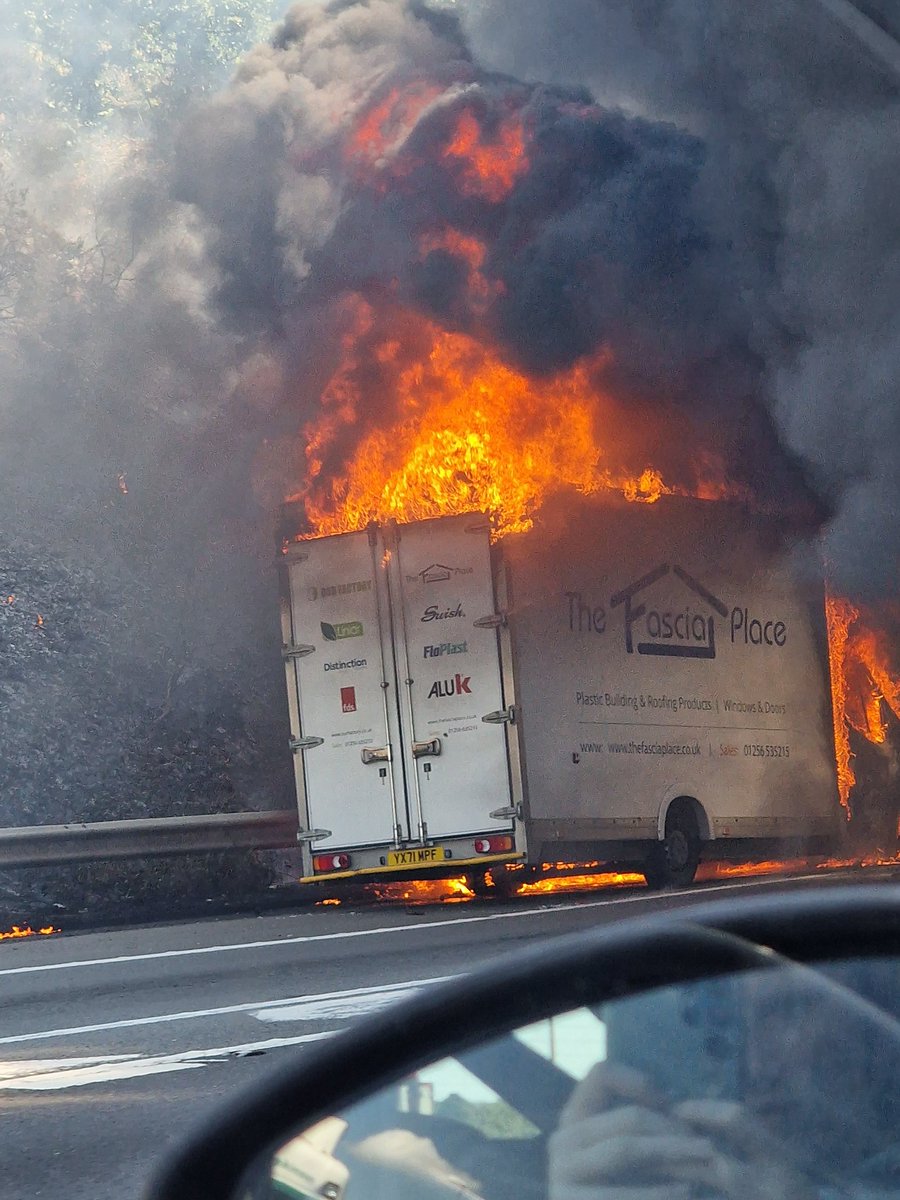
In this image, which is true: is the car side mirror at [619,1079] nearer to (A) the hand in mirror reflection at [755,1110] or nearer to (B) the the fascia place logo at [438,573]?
(A) the hand in mirror reflection at [755,1110]

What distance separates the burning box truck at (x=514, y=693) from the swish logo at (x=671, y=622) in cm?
2

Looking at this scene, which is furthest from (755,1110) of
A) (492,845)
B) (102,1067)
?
(492,845)

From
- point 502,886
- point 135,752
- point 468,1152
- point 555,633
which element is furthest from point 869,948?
point 135,752

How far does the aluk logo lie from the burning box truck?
0.02 meters

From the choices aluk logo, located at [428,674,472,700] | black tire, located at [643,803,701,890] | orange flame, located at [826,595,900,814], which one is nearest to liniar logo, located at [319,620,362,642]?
aluk logo, located at [428,674,472,700]

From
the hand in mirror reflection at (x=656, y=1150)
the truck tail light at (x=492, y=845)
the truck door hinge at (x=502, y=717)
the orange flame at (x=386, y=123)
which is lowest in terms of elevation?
the truck tail light at (x=492, y=845)

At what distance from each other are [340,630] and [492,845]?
92.4 inches

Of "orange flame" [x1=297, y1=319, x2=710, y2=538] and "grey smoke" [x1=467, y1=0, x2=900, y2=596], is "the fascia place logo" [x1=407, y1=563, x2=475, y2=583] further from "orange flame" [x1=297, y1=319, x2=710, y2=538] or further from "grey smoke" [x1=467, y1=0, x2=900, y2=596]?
"grey smoke" [x1=467, y1=0, x2=900, y2=596]

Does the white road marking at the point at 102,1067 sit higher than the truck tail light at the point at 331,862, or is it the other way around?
the truck tail light at the point at 331,862

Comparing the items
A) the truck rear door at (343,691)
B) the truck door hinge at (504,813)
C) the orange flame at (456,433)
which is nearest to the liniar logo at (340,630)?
the truck rear door at (343,691)

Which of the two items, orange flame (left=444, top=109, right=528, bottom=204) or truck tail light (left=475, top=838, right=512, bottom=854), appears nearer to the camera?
truck tail light (left=475, top=838, right=512, bottom=854)

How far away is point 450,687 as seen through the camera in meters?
13.8

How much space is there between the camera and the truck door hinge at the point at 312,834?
1416 centimetres

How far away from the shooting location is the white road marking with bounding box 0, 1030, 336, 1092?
6.79 metres
